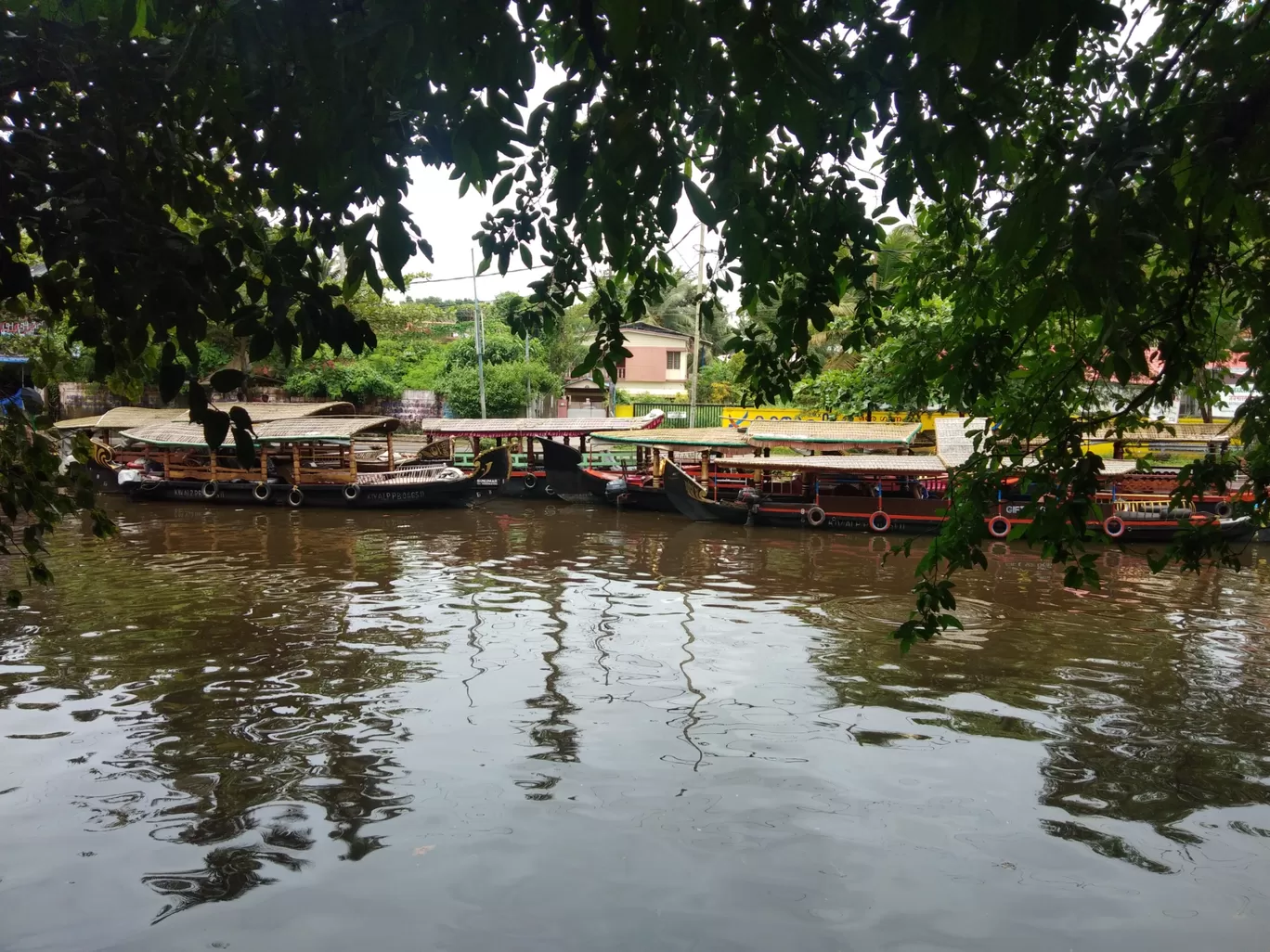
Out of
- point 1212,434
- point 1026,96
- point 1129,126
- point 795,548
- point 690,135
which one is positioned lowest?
point 795,548

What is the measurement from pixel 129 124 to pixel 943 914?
4.17m

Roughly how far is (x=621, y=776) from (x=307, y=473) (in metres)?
17.1

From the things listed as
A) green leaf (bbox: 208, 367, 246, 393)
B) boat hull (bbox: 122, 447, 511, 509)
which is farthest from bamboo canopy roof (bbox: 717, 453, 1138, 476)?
green leaf (bbox: 208, 367, 246, 393)

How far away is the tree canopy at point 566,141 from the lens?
1.93 metres

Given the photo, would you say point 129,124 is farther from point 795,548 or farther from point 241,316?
point 795,548

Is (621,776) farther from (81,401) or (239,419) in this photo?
(81,401)

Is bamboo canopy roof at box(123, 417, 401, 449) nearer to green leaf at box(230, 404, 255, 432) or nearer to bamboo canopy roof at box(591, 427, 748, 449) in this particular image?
bamboo canopy roof at box(591, 427, 748, 449)

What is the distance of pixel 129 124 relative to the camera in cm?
262

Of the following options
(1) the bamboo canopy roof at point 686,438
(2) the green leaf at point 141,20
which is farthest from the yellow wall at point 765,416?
(2) the green leaf at point 141,20

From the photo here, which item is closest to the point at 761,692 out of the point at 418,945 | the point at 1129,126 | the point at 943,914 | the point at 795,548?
the point at 943,914

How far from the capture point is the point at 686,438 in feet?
66.5

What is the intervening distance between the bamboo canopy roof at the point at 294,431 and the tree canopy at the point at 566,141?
57.4 ft

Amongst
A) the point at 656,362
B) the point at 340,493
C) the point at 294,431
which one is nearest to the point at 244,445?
the point at 340,493

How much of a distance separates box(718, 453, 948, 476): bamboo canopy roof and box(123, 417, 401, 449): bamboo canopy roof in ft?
26.1
